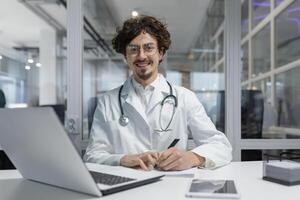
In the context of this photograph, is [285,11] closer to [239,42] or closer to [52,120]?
[239,42]

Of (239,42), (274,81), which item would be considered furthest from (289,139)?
(239,42)

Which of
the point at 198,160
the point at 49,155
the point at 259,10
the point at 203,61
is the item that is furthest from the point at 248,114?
the point at 49,155

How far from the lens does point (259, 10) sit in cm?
261

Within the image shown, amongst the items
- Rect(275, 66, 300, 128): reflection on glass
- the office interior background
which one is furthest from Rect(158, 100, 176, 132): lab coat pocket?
Rect(275, 66, 300, 128): reflection on glass

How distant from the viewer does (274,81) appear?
8.37ft

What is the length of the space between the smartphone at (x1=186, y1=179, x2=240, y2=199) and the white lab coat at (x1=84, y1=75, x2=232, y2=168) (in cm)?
52

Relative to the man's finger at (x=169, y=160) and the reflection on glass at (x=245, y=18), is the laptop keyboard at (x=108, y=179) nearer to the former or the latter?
the man's finger at (x=169, y=160)

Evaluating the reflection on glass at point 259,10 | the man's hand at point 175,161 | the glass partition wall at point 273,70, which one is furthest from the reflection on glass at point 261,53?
the man's hand at point 175,161

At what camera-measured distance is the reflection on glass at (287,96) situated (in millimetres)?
2547

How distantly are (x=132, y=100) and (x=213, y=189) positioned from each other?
88 cm

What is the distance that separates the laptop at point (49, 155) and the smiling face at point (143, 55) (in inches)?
29.6

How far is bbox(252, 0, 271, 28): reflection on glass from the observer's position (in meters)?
2.58

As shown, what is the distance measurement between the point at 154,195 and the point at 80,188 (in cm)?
19

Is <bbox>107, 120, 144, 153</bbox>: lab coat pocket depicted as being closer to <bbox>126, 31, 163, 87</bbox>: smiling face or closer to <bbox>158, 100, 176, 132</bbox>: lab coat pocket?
<bbox>158, 100, 176, 132</bbox>: lab coat pocket
